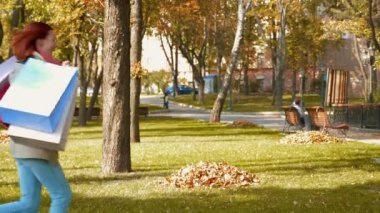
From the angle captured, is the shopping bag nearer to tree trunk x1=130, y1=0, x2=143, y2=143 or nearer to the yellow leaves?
the yellow leaves

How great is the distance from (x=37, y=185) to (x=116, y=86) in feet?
19.5

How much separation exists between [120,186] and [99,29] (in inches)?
855

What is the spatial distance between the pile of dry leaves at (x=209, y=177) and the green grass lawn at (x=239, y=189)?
9.2 inches

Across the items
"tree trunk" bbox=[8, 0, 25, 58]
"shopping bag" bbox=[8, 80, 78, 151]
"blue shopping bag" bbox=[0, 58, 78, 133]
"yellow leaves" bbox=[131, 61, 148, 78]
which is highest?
"tree trunk" bbox=[8, 0, 25, 58]

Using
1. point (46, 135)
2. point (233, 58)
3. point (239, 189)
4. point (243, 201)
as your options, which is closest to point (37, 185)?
point (46, 135)

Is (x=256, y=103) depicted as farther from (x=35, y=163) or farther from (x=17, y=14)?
(x=35, y=163)

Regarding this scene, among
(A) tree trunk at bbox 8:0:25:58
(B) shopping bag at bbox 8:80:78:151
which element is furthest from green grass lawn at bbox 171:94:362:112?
(B) shopping bag at bbox 8:80:78:151

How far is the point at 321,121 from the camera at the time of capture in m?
21.9

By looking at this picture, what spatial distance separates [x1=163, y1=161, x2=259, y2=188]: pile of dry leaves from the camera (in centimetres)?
952

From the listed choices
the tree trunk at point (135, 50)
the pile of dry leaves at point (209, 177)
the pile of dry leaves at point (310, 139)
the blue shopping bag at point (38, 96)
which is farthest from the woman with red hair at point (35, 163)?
the pile of dry leaves at point (310, 139)

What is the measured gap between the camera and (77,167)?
12.4m

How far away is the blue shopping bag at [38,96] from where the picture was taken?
4938 millimetres

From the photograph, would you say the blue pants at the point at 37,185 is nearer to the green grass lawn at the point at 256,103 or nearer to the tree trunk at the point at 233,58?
the tree trunk at the point at 233,58

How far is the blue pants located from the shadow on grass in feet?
8.26
